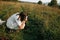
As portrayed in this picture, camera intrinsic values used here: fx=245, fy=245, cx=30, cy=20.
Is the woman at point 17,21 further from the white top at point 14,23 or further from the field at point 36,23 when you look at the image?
the field at point 36,23

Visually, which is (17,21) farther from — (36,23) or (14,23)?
(36,23)

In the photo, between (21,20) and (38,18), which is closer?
(21,20)

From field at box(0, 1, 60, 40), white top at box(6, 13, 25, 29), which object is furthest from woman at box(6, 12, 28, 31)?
field at box(0, 1, 60, 40)

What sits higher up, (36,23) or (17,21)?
(17,21)

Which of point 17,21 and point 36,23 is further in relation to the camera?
point 36,23

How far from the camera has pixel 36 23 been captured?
32.2ft

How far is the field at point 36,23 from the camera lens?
8.98m

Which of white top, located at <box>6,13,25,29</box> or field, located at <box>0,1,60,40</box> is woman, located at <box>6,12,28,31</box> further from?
field, located at <box>0,1,60,40</box>

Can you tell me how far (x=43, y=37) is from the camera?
9.01 m

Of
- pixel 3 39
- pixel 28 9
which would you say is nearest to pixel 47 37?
pixel 3 39

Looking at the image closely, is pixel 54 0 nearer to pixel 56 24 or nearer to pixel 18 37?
pixel 56 24

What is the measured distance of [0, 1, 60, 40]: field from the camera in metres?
8.98

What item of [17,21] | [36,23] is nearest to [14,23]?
[17,21]

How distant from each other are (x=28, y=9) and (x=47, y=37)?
2889mm
